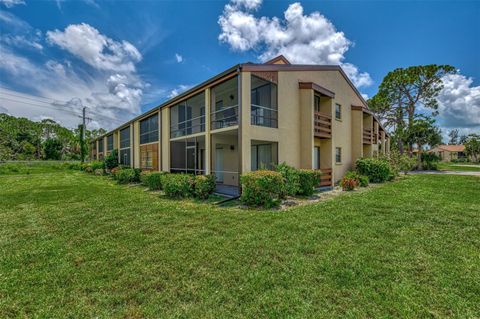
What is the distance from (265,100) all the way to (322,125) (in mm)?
4214

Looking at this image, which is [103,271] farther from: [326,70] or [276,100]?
[326,70]

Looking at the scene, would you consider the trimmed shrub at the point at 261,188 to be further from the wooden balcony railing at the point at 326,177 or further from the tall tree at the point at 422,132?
the tall tree at the point at 422,132

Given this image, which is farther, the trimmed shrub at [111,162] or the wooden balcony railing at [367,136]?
the trimmed shrub at [111,162]

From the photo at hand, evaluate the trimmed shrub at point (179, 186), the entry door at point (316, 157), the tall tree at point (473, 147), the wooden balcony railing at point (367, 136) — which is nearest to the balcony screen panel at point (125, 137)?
the trimmed shrub at point (179, 186)

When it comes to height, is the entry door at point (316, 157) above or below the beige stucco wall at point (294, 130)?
below

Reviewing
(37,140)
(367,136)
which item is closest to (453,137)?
(367,136)

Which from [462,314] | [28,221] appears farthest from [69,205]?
[462,314]

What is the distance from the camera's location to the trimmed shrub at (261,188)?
8148 mm

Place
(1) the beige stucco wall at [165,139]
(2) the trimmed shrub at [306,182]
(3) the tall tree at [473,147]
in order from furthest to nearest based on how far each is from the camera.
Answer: (3) the tall tree at [473,147] < (1) the beige stucco wall at [165,139] < (2) the trimmed shrub at [306,182]

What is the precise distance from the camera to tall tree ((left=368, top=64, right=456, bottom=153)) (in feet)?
90.9

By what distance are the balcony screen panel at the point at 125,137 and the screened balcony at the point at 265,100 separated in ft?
62.7

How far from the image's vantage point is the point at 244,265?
3.91 metres

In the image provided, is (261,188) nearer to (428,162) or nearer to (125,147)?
(125,147)

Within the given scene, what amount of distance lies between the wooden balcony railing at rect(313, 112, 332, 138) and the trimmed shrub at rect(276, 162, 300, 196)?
12.7 ft
